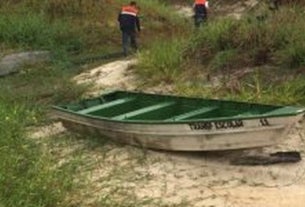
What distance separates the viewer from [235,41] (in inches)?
480

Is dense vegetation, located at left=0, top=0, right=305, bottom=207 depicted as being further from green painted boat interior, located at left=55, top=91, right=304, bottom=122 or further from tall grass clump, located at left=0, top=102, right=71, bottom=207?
green painted boat interior, located at left=55, top=91, right=304, bottom=122

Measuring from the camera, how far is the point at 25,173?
26.7 ft

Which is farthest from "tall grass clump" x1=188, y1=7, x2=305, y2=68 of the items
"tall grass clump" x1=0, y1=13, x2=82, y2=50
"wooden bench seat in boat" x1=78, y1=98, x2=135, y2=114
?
"tall grass clump" x1=0, y1=13, x2=82, y2=50

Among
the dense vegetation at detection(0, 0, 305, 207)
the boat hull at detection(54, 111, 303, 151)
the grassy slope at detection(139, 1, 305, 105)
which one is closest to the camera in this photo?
the dense vegetation at detection(0, 0, 305, 207)

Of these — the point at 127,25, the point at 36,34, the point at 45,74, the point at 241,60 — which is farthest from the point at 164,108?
the point at 36,34

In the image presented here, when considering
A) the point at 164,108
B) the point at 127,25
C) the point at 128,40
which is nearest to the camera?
the point at 164,108

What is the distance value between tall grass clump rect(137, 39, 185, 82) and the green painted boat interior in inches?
49.6

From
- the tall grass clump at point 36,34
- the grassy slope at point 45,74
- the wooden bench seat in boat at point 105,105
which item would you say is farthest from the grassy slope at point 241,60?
the tall grass clump at point 36,34

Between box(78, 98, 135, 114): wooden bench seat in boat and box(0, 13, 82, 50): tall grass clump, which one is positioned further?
box(0, 13, 82, 50): tall grass clump

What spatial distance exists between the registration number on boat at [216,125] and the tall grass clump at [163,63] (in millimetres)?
3374

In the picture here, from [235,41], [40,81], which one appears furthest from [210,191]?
[40,81]

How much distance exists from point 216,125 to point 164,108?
1.60 m

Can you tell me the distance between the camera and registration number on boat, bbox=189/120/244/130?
Answer: 8.59 metres

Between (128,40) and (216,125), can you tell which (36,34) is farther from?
(216,125)
